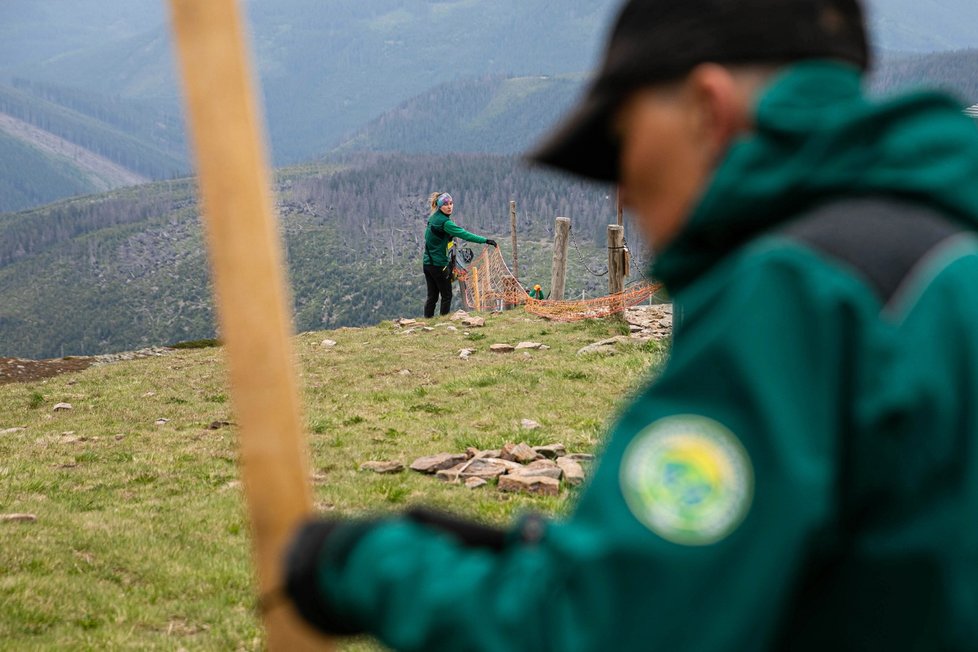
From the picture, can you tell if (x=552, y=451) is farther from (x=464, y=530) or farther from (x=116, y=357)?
(x=116, y=357)

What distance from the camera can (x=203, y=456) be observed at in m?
11.8

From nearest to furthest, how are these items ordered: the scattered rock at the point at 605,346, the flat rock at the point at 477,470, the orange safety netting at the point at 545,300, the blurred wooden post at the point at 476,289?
the flat rock at the point at 477,470 → the scattered rock at the point at 605,346 → the orange safety netting at the point at 545,300 → the blurred wooden post at the point at 476,289

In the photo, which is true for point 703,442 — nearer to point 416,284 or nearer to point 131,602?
point 131,602

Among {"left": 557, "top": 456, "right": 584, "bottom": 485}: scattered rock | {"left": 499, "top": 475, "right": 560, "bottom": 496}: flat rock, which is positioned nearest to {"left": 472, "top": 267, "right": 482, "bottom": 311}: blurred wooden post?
{"left": 557, "top": 456, "right": 584, "bottom": 485}: scattered rock

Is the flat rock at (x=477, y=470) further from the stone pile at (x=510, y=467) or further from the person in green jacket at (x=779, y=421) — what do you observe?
the person in green jacket at (x=779, y=421)

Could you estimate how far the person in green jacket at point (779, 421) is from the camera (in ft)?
3.80

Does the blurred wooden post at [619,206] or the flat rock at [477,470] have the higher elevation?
the blurred wooden post at [619,206]

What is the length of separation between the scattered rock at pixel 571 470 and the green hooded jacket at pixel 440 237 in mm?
11732

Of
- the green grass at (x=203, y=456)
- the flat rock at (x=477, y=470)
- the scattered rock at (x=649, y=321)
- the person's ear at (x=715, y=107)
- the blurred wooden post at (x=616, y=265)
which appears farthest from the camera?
the blurred wooden post at (x=616, y=265)

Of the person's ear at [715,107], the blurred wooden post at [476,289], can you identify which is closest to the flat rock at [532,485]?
the person's ear at [715,107]

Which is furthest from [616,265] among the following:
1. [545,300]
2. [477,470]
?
A: [477,470]

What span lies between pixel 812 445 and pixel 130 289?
202 m

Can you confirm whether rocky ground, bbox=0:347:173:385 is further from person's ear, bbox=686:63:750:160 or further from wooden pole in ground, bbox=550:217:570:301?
person's ear, bbox=686:63:750:160

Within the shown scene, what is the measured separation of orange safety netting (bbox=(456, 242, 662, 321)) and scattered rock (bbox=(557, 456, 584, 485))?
3.22 metres
